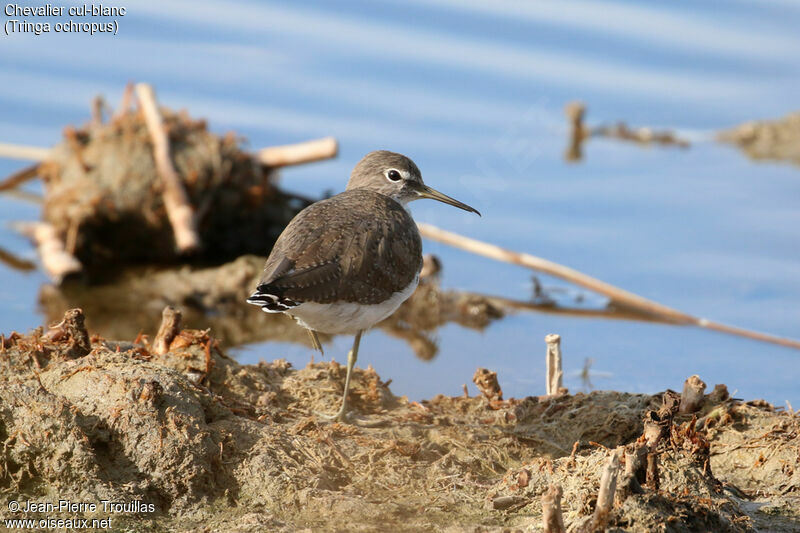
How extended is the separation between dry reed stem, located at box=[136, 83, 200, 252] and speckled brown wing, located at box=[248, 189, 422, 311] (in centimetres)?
354

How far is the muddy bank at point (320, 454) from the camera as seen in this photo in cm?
480

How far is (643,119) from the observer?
14.4 meters

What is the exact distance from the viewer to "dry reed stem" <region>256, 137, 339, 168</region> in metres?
10.6

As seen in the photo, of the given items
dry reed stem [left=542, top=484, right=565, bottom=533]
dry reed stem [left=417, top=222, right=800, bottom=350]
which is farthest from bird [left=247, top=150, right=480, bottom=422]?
dry reed stem [left=417, top=222, right=800, bottom=350]

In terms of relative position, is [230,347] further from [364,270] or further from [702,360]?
[702,360]

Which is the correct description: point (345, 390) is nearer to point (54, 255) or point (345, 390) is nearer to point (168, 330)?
point (168, 330)

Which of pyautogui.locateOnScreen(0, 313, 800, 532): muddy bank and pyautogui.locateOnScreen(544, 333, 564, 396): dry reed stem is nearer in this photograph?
pyautogui.locateOnScreen(0, 313, 800, 532): muddy bank

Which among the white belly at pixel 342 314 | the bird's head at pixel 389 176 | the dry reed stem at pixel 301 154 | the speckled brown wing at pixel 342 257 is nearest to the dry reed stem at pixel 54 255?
the dry reed stem at pixel 301 154

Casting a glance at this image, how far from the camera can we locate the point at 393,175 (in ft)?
23.7

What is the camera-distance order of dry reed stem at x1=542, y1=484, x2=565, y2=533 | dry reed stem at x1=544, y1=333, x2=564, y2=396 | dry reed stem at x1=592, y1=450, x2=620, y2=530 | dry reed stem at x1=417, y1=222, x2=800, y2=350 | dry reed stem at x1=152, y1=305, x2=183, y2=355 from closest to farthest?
1. dry reed stem at x1=542, y1=484, x2=565, y2=533
2. dry reed stem at x1=592, y1=450, x2=620, y2=530
3. dry reed stem at x1=152, y1=305, x2=183, y2=355
4. dry reed stem at x1=544, y1=333, x2=564, y2=396
5. dry reed stem at x1=417, y1=222, x2=800, y2=350

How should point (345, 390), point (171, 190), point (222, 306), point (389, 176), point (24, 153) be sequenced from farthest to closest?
point (24, 153) < point (171, 190) < point (222, 306) < point (389, 176) < point (345, 390)

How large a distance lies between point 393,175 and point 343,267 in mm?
1484

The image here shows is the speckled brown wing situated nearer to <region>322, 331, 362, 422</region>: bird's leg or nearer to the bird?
the bird

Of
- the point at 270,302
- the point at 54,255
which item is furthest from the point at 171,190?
the point at 270,302
